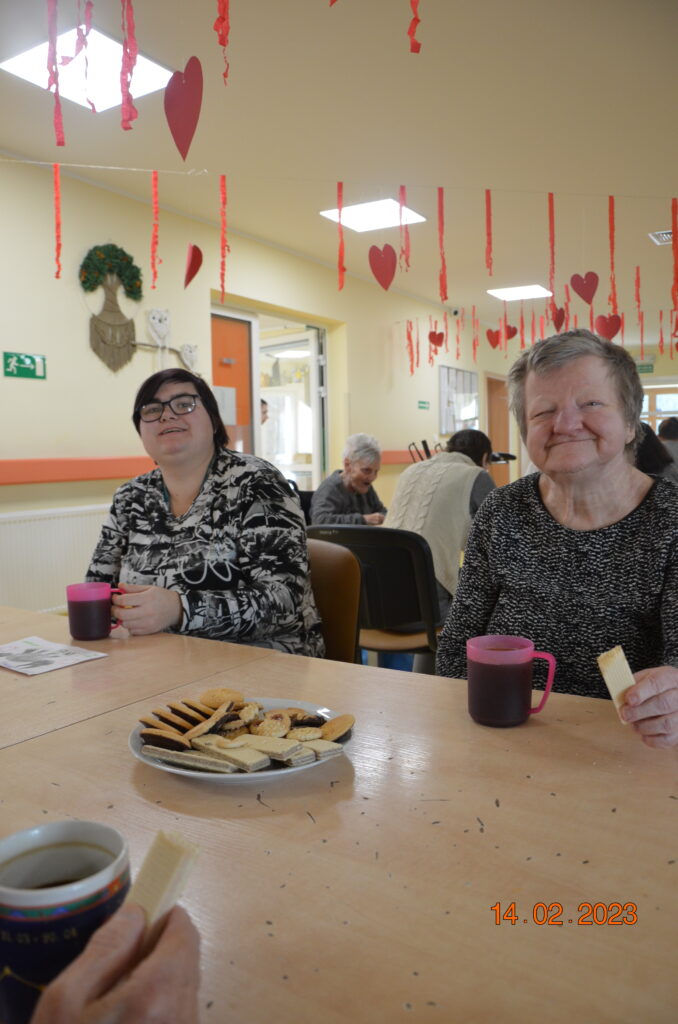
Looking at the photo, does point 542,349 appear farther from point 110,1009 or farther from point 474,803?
point 110,1009

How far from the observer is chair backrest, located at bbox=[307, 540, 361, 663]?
175cm

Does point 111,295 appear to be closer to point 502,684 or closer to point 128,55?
point 128,55

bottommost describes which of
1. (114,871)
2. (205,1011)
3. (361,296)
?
(205,1011)

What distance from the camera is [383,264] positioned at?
4699mm

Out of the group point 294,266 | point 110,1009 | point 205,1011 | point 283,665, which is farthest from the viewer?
point 294,266

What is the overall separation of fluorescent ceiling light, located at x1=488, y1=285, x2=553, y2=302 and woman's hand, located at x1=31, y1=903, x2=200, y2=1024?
8.07 meters

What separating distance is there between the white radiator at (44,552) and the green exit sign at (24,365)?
754mm

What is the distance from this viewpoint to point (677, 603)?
4.07 ft

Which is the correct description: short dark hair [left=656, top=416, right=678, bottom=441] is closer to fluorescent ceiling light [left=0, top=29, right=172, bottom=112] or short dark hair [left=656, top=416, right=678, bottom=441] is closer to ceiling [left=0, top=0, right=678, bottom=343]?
ceiling [left=0, top=0, right=678, bottom=343]

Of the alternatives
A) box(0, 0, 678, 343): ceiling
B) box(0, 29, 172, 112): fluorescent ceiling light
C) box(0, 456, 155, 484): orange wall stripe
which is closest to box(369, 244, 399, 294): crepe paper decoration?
box(0, 0, 678, 343): ceiling

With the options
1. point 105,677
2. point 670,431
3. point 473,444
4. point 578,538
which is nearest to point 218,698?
point 105,677

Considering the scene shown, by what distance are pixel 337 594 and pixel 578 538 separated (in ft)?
2.06

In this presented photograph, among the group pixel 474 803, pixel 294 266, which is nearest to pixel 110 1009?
pixel 474 803

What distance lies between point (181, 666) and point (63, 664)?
22cm
